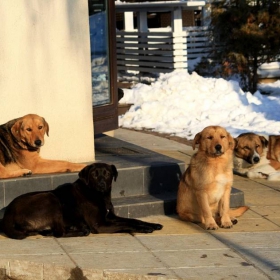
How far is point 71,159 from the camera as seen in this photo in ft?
33.2

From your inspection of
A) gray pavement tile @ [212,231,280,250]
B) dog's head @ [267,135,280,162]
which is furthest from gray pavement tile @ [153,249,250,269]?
dog's head @ [267,135,280,162]

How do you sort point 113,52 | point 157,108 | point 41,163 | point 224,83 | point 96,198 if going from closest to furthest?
point 96,198 < point 41,163 < point 113,52 < point 157,108 < point 224,83

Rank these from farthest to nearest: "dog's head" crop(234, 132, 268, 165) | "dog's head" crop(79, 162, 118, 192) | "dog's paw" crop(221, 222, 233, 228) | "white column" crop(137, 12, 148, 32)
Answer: "white column" crop(137, 12, 148, 32) < "dog's head" crop(234, 132, 268, 165) < "dog's paw" crop(221, 222, 233, 228) < "dog's head" crop(79, 162, 118, 192)

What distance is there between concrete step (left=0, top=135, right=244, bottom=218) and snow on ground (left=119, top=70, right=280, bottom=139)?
4.58 metres

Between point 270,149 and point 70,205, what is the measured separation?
4509mm

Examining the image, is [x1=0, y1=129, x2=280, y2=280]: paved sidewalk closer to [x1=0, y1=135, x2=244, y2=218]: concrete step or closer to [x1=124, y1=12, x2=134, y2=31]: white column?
[x1=0, y1=135, x2=244, y2=218]: concrete step

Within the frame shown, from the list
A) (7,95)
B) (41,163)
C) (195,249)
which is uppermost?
(7,95)

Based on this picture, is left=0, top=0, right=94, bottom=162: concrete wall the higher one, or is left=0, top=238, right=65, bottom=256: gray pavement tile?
left=0, top=0, right=94, bottom=162: concrete wall

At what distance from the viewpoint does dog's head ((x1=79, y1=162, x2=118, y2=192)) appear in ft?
26.9

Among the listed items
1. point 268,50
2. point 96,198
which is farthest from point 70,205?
point 268,50

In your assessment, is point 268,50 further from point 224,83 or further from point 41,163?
point 41,163

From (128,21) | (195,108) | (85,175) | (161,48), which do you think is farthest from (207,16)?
(85,175)

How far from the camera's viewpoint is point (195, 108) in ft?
54.5

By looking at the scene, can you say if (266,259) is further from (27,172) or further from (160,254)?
(27,172)
